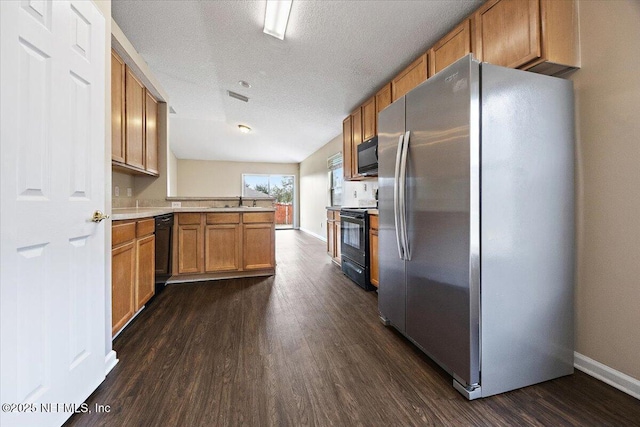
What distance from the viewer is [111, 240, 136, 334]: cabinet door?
183cm

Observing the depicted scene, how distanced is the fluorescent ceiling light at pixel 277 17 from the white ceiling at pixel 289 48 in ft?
0.22

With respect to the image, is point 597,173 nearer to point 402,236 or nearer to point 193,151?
point 402,236

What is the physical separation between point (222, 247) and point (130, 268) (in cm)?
138

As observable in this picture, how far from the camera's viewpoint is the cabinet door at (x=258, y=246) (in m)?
3.59

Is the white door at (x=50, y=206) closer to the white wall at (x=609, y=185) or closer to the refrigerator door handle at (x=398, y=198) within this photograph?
the refrigerator door handle at (x=398, y=198)

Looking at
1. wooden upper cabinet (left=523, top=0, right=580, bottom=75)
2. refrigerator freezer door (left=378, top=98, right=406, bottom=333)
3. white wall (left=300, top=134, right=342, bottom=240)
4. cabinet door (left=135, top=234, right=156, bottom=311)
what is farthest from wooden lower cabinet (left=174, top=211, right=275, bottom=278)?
white wall (left=300, top=134, right=342, bottom=240)

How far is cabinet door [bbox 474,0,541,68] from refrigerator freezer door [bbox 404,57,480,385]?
0.58 meters

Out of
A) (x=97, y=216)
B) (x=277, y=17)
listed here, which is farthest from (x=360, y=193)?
(x=97, y=216)

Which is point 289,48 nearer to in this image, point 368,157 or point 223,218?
point 368,157

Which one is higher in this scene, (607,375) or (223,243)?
(223,243)

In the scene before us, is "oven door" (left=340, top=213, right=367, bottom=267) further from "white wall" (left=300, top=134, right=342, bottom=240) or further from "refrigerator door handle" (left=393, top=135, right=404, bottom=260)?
"white wall" (left=300, top=134, right=342, bottom=240)

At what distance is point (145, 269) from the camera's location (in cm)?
248

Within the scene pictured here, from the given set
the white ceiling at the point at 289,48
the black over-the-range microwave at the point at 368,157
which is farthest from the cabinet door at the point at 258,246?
the white ceiling at the point at 289,48

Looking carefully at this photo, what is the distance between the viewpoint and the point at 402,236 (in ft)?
5.87
